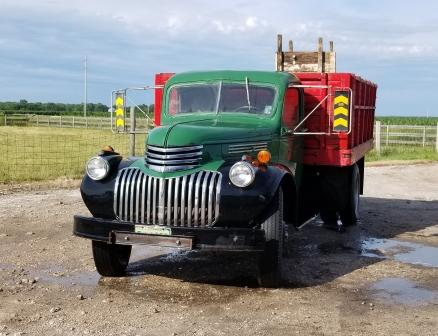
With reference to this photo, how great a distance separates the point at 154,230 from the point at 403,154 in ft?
69.0

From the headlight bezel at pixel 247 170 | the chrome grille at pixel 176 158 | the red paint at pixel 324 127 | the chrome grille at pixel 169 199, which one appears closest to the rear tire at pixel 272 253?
the headlight bezel at pixel 247 170

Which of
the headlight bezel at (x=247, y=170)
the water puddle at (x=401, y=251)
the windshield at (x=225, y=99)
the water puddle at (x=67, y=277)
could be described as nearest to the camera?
the headlight bezel at (x=247, y=170)

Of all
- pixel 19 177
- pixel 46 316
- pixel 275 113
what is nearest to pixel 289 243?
pixel 275 113

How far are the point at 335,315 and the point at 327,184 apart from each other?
4.03 meters

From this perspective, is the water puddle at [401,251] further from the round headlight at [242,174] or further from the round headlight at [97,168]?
the round headlight at [97,168]

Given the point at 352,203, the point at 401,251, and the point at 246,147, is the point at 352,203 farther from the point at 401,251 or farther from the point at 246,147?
the point at 246,147

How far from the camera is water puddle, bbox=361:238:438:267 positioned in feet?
25.9

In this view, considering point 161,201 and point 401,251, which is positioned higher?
point 161,201

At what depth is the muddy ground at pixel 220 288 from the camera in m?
5.19

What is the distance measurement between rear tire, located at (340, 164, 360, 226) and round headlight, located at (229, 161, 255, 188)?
13.4 feet

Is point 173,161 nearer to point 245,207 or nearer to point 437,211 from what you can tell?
point 245,207

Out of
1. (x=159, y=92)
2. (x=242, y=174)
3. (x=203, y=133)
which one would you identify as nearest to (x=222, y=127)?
(x=203, y=133)

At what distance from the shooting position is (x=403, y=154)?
25.5m

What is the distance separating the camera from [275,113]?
290 inches
